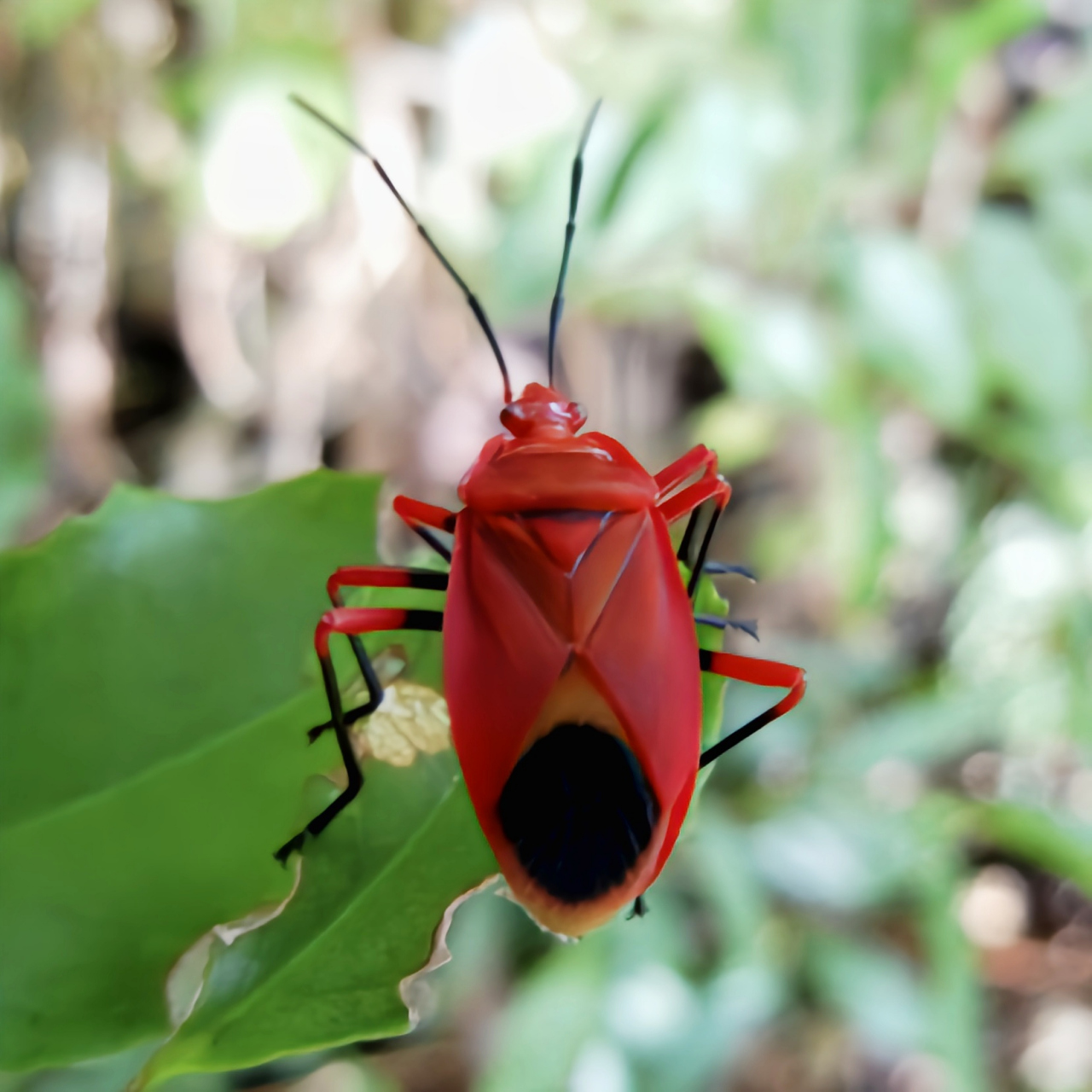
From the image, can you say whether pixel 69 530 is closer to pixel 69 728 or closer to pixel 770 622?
pixel 69 728

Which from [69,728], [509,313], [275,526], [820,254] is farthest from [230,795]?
[820,254]

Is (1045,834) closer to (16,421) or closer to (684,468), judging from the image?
(684,468)

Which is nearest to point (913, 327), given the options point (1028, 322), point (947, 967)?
point (1028, 322)

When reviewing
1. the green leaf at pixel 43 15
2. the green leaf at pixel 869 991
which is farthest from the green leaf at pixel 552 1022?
the green leaf at pixel 43 15

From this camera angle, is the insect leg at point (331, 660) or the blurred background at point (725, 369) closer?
the insect leg at point (331, 660)

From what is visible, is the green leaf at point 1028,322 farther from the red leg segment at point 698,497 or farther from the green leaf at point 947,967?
the red leg segment at point 698,497

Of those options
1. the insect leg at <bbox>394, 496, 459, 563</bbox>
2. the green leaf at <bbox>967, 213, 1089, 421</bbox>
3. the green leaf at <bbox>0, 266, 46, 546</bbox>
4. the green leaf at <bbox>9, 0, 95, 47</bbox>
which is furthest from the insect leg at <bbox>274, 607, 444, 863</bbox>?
the green leaf at <bbox>9, 0, 95, 47</bbox>

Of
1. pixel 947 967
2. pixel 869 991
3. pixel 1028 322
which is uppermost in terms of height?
pixel 1028 322
